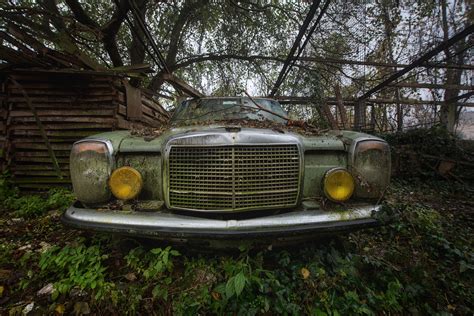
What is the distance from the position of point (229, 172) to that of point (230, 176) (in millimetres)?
29

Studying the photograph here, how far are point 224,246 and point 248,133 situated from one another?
2.74 ft

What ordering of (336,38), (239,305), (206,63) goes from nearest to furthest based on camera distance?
(239,305) < (336,38) < (206,63)

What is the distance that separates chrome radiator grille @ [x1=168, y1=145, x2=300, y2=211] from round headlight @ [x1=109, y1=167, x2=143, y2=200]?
254 millimetres

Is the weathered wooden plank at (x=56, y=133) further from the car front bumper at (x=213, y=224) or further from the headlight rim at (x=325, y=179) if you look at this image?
the headlight rim at (x=325, y=179)

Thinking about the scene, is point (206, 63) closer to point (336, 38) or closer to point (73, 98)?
point (336, 38)

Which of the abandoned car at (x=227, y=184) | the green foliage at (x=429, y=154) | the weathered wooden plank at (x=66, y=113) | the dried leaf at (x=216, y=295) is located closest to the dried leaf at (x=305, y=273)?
the abandoned car at (x=227, y=184)

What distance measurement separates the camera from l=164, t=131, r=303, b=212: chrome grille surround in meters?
1.78

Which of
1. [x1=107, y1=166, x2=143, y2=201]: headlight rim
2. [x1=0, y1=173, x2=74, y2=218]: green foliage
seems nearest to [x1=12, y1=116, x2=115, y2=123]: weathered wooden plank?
[x1=0, y1=173, x2=74, y2=218]: green foliage

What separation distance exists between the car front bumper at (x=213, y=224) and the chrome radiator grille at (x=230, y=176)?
0.41 feet

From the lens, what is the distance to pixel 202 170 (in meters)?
1.80

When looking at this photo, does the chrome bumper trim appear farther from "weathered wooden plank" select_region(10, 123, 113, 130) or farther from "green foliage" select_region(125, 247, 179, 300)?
"weathered wooden plank" select_region(10, 123, 113, 130)

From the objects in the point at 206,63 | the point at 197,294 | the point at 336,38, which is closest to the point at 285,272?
the point at 197,294

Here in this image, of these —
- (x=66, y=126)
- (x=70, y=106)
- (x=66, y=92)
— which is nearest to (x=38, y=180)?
(x=66, y=126)

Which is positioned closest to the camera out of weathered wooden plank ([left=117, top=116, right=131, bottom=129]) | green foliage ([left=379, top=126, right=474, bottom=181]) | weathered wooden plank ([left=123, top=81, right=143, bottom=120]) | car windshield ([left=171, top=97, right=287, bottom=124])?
car windshield ([left=171, top=97, right=287, bottom=124])
